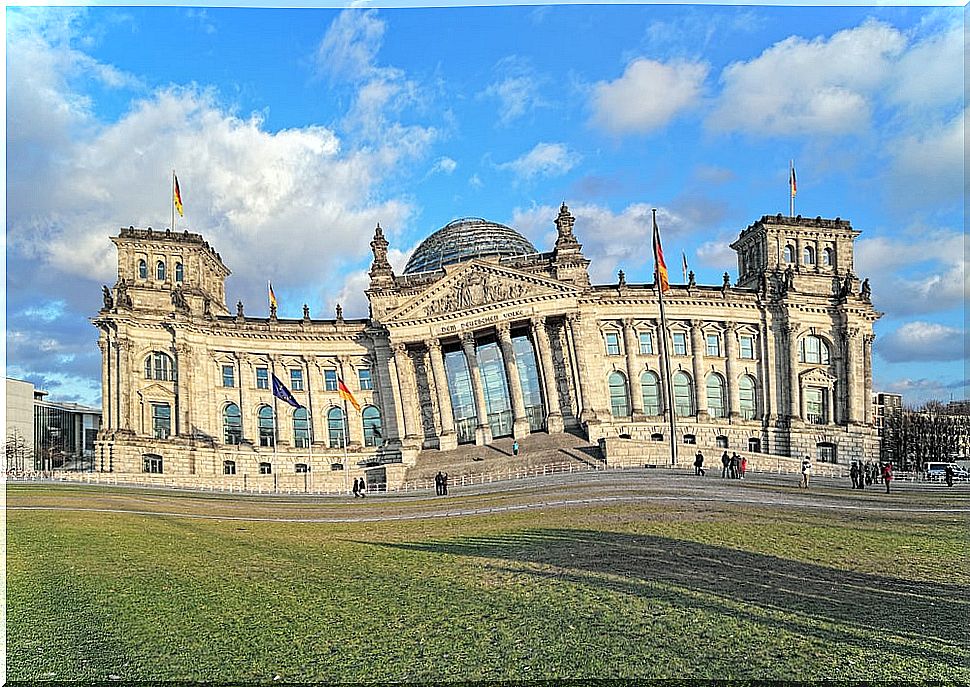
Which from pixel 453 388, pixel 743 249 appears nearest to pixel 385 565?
pixel 453 388

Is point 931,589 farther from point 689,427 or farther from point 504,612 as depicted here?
point 689,427

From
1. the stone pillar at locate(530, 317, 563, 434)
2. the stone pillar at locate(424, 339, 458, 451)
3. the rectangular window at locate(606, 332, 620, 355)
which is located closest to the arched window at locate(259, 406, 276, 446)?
the stone pillar at locate(424, 339, 458, 451)

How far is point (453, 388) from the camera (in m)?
69.6

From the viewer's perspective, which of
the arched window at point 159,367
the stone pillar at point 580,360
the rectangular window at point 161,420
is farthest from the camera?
the stone pillar at point 580,360

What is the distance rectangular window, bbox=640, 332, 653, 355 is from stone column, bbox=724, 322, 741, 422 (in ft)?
21.3

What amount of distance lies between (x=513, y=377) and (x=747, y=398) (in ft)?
67.3

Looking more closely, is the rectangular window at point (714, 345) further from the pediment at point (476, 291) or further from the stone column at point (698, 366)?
Result: the pediment at point (476, 291)

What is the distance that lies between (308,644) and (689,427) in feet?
192

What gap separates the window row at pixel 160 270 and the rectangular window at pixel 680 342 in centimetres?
4009

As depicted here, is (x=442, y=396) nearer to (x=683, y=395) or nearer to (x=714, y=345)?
(x=683, y=395)

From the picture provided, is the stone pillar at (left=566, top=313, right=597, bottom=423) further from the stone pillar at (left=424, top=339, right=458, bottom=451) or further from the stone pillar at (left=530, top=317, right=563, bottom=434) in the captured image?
the stone pillar at (left=424, top=339, right=458, bottom=451)

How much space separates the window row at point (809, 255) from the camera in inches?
2704

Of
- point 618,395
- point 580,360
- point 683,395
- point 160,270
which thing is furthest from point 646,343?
point 160,270

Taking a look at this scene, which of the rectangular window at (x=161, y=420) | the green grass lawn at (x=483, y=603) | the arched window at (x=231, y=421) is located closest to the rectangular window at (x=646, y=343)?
the arched window at (x=231, y=421)
